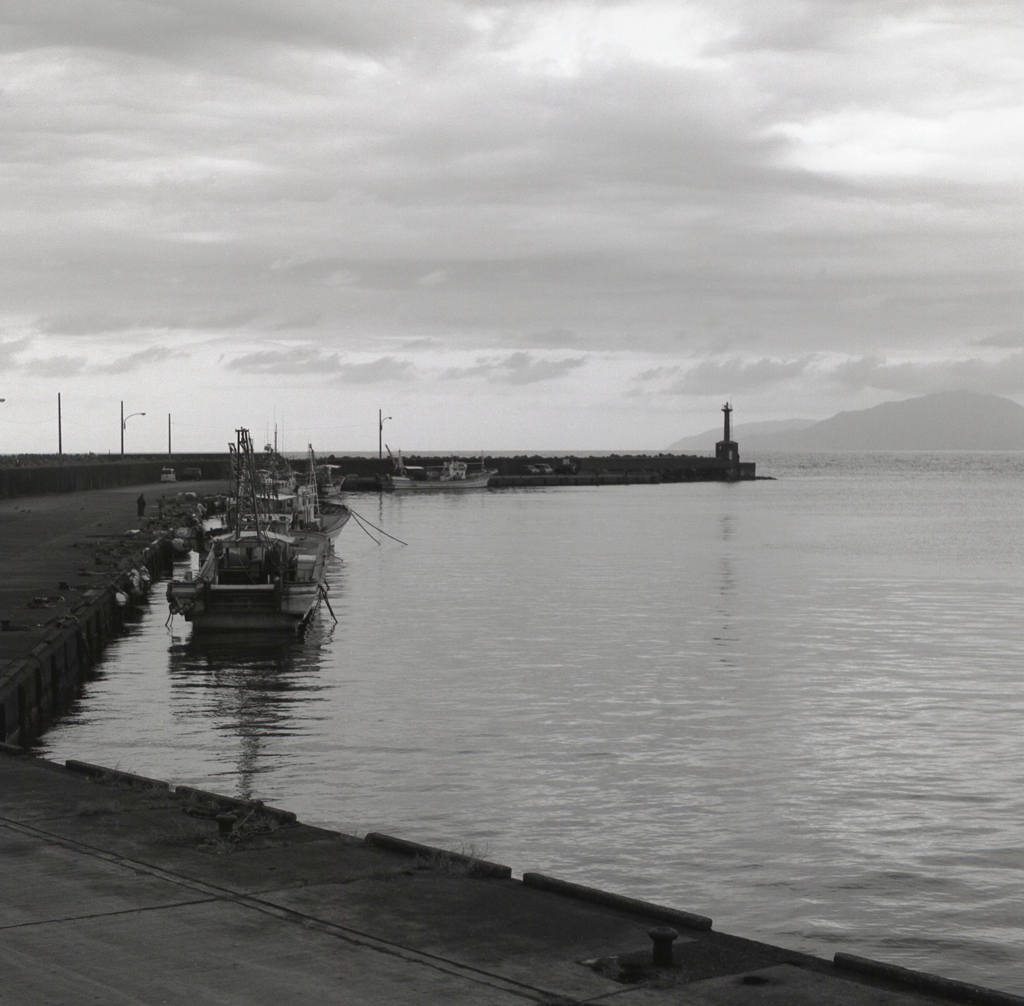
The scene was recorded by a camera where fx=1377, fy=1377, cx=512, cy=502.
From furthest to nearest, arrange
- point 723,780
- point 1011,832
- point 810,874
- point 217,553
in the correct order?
point 217,553 < point 723,780 < point 1011,832 < point 810,874

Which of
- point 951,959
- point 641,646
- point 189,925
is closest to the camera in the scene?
point 189,925

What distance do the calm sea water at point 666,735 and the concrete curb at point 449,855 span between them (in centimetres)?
409

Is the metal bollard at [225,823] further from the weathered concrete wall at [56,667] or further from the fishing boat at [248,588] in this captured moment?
the fishing boat at [248,588]

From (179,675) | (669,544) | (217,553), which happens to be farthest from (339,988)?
(669,544)

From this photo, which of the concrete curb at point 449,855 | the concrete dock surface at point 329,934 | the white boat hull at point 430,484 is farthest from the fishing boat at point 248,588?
the white boat hull at point 430,484

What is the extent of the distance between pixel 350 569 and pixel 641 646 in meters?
29.4

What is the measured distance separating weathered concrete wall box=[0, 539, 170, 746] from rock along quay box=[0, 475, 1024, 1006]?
31.3 feet

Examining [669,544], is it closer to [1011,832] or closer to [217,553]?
[217,553]

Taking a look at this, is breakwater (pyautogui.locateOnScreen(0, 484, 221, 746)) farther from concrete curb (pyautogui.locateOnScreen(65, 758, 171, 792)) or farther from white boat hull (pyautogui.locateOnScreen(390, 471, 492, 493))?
white boat hull (pyautogui.locateOnScreen(390, 471, 492, 493))

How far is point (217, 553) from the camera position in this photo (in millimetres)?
41125

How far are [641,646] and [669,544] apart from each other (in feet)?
137

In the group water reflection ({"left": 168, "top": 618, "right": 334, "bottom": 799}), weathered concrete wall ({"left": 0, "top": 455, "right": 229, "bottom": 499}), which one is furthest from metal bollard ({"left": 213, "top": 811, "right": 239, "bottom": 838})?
weathered concrete wall ({"left": 0, "top": 455, "right": 229, "bottom": 499})

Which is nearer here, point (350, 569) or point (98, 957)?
point (98, 957)

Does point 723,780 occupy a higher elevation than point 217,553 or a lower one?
A: lower
